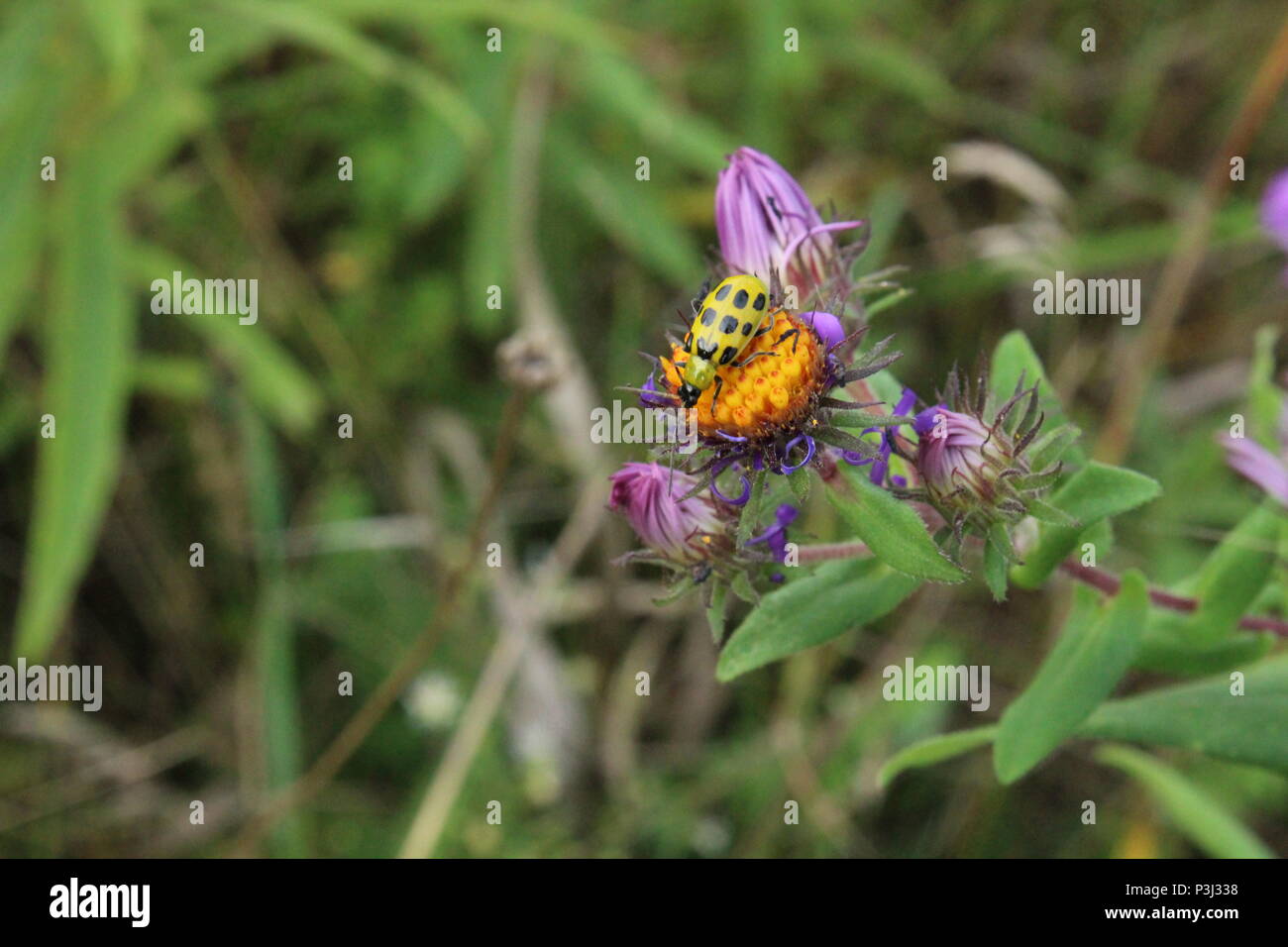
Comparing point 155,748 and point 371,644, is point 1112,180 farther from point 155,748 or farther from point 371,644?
point 155,748

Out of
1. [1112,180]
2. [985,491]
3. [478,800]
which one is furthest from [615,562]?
[1112,180]

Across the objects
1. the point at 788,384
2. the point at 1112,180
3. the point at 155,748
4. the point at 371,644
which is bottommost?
the point at 155,748

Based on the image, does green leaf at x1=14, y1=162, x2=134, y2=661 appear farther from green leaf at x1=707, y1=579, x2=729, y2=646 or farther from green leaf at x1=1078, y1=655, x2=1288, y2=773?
green leaf at x1=1078, y1=655, x2=1288, y2=773

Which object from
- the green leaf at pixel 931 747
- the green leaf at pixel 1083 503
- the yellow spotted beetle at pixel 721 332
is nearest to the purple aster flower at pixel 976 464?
the green leaf at pixel 1083 503

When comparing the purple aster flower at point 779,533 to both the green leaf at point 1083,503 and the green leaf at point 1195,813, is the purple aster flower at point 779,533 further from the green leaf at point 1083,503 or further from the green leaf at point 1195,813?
the green leaf at point 1195,813

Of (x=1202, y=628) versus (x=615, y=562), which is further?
(x=1202, y=628)

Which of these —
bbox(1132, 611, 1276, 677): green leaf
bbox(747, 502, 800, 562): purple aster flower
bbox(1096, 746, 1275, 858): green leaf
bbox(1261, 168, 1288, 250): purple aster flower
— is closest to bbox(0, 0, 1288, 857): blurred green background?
bbox(1096, 746, 1275, 858): green leaf

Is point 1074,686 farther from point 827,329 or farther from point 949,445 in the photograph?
point 827,329
